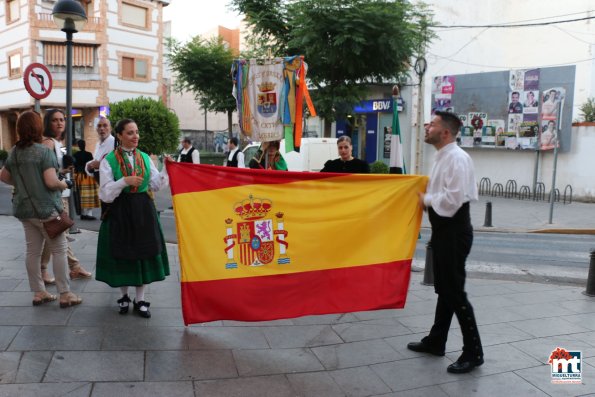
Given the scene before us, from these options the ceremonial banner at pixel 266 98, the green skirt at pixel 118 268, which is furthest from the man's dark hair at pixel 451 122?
the green skirt at pixel 118 268

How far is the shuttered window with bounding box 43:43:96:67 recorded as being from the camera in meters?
30.5

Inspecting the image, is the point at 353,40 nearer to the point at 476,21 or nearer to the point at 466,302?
the point at 476,21

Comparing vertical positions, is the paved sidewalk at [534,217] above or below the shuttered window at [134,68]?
below

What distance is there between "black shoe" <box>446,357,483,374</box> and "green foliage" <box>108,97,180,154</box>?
21.1 meters

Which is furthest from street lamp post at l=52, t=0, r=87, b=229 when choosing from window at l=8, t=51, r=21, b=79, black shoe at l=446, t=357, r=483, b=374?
window at l=8, t=51, r=21, b=79

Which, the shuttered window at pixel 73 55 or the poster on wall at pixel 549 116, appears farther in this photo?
the shuttered window at pixel 73 55

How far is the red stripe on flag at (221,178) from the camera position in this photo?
445 cm

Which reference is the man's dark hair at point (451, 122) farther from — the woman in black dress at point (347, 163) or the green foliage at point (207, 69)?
the green foliage at point (207, 69)

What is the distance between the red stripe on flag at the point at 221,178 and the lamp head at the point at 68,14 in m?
6.09

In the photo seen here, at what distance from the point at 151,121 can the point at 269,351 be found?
2100 centimetres

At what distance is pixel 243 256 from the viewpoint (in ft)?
14.5

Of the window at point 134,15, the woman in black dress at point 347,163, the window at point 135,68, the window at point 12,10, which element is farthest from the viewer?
the window at point 135,68

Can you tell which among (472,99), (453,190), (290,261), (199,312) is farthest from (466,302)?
(472,99)

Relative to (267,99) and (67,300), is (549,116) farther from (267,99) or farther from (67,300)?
(67,300)
